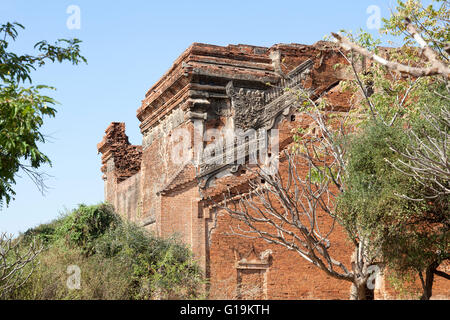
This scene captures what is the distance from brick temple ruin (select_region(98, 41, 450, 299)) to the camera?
50.6 ft

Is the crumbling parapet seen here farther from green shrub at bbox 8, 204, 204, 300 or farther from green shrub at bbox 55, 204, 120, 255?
green shrub at bbox 8, 204, 204, 300

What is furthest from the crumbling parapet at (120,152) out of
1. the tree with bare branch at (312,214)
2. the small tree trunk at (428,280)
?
the small tree trunk at (428,280)

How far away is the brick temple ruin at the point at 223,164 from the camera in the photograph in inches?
607

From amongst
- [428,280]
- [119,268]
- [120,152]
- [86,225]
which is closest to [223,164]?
[119,268]

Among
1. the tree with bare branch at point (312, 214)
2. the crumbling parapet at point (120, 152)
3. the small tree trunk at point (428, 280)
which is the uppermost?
the crumbling parapet at point (120, 152)

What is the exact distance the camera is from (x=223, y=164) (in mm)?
16250

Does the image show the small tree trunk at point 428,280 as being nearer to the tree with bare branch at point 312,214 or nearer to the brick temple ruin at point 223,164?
the tree with bare branch at point 312,214

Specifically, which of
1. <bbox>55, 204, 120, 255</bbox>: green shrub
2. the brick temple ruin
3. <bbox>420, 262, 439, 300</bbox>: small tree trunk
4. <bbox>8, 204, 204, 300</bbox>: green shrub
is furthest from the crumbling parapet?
<bbox>420, 262, 439, 300</bbox>: small tree trunk

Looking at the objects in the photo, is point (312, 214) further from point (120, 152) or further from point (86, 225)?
point (120, 152)

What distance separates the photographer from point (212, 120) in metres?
19.2

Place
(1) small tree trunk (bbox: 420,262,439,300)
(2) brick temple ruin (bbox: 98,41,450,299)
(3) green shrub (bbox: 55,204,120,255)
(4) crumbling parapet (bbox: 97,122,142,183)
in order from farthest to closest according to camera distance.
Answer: (4) crumbling parapet (bbox: 97,122,142,183), (3) green shrub (bbox: 55,204,120,255), (2) brick temple ruin (bbox: 98,41,450,299), (1) small tree trunk (bbox: 420,262,439,300)

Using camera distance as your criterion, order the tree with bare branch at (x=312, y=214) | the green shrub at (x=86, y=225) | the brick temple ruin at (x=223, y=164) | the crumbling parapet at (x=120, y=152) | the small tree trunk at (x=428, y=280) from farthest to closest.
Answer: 1. the crumbling parapet at (x=120, y=152)
2. the green shrub at (x=86, y=225)
3. the brick temple ruin at (x=223, y=164)
4. the small tree trunk at (x=428, y=280)
5. the tree with bare branch at (x=312, y=214)

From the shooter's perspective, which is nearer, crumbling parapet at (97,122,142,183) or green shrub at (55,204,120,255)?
green shrub at (55,204,120,255)
